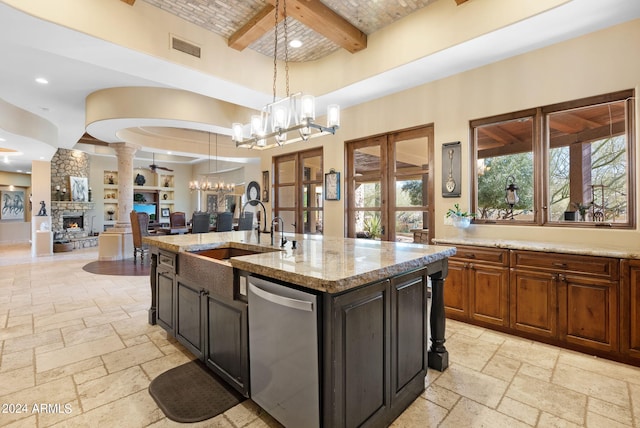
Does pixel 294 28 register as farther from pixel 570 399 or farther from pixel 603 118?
pixel 570 399

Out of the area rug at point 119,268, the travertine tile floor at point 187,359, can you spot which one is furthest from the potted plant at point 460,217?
the area rug at point 119,268

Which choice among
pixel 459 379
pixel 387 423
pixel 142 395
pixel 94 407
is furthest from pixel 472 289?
pixel 94 407

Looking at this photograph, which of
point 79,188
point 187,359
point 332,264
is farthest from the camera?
point 79,188

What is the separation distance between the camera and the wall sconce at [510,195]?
3520 millimetres

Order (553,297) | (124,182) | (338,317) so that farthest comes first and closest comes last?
(124,182), (553,297), (338,317)

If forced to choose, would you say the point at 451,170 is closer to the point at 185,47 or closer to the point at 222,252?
the point at 222,252

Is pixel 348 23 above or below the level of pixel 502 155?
above

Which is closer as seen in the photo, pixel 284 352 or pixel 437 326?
pixel 284 352

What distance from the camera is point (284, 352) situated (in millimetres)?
1612

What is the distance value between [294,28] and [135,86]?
335cm

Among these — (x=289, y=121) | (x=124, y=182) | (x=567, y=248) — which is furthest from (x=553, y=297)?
(x=124, y=182)

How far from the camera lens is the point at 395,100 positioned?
4.41 metres

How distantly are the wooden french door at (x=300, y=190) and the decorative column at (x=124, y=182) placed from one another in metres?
4.11

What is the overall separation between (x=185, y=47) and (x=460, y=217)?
388cm
